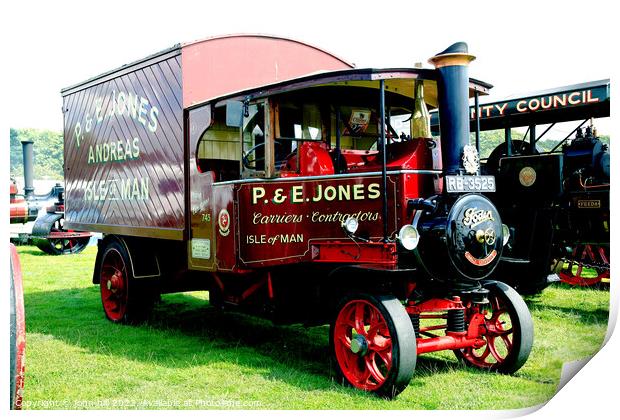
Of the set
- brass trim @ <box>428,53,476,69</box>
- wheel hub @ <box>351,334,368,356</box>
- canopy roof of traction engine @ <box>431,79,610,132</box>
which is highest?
canopy roof of traction engine @ <box>431,79,610,132</box>

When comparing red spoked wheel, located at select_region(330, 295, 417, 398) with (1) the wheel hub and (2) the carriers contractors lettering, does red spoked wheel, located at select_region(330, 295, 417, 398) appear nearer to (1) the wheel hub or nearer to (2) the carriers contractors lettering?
(1) the wheel hub

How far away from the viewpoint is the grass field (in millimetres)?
4566

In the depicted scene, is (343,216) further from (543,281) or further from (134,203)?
(543,281)

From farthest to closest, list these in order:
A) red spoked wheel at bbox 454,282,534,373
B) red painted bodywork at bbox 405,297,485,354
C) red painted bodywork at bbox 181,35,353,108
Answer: red painted bodywork at bbox 181,35,353,108
red spoked wheel at bbox 454,282,534,373
red painted bodywork at bbox 405,297,485,354

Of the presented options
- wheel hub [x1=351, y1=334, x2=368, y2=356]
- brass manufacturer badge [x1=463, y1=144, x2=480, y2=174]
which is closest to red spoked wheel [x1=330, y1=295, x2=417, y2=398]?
wheel hub [x1=351, y1=334, x2=368, y2=356]

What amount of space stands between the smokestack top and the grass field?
82.0 inches

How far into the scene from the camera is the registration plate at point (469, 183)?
4613 millimetres

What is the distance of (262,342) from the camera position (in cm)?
645

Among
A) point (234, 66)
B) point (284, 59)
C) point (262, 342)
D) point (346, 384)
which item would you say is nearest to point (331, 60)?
point (284, 59)

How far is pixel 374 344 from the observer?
15.2 ft

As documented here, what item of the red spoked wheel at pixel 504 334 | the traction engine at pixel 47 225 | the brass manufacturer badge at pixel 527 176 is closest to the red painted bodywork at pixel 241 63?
the brass manufacturer badge at pixel 527 176

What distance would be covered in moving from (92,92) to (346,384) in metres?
4.93

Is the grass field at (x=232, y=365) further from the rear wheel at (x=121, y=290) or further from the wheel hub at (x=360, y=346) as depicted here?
the wheel hub at (x=360, y=346)

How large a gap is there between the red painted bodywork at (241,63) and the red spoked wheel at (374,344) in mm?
2639
